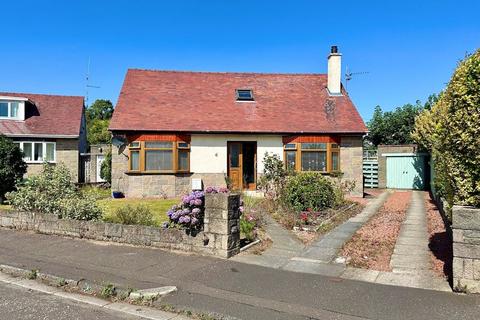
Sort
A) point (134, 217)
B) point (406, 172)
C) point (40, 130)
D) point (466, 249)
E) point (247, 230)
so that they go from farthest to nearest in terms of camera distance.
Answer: point (40, 130), point (406, 172), point (134, 217), point (247, 230), point (466, 249)

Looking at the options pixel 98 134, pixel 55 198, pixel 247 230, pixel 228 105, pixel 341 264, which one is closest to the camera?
pixel 341 264

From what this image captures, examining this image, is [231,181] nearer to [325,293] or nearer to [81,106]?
[325,293]

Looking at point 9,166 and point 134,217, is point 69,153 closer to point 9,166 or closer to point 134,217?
point 9,166

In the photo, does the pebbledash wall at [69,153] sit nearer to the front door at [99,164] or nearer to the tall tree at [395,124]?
the front door at [99,164]

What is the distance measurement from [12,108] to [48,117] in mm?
2116

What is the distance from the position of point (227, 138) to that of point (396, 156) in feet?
34.1

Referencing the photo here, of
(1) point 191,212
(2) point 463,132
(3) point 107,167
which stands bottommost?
(1) point 191,212

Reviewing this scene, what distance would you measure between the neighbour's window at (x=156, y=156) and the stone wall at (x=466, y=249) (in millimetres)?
12838

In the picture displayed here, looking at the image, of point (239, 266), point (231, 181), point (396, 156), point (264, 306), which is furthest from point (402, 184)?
point (264, 306)

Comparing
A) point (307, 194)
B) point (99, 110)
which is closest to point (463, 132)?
point (307, 194)

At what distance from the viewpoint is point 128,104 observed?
60.5 ft

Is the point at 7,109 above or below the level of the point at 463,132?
above

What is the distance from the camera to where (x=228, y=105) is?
19.6 m

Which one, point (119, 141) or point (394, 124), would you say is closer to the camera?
point (119, 141)
